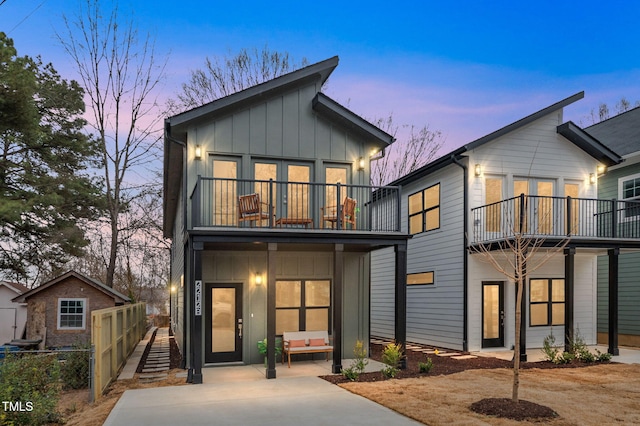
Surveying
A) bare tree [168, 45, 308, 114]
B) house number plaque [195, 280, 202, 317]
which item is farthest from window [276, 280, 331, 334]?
bare tree [168, 45, 308, 114]

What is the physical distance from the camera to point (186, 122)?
10898 millimetres

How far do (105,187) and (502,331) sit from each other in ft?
58.7

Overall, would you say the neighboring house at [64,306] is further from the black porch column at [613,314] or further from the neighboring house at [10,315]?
the black porch column at [613,314]

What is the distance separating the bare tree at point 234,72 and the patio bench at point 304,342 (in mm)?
16827

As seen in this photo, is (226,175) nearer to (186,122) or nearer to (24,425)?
(186,122)

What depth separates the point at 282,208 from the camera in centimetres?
1167

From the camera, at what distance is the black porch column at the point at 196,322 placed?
30.1ft

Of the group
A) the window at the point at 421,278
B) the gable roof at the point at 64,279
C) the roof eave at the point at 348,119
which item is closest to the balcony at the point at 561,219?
the window at the point at 421,278

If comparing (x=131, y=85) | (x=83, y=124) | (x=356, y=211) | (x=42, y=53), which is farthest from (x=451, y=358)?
(x=42, y=53)

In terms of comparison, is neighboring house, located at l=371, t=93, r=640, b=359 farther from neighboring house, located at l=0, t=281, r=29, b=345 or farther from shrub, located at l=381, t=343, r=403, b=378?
neighboring house, located at l=0, t=281, r=29, b=345

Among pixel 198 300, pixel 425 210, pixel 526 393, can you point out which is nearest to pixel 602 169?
pixel 425 210

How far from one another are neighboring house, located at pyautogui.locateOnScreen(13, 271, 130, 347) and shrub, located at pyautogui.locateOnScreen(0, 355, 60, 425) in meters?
9.11

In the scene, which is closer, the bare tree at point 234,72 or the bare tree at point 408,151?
the bare tree at point 234,72

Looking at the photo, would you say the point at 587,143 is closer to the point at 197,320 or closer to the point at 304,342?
the point at 304,342
